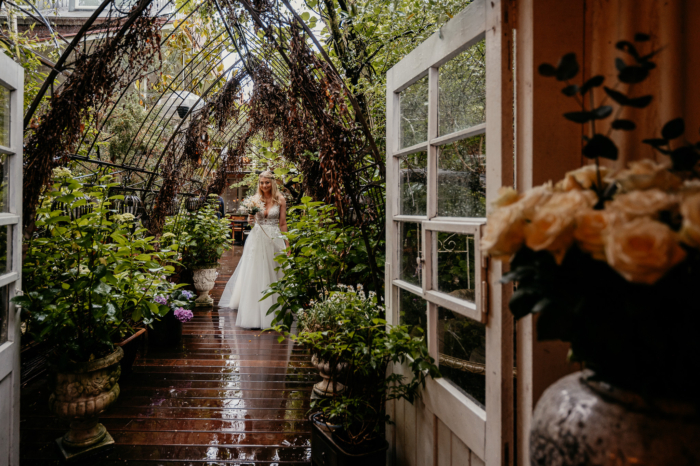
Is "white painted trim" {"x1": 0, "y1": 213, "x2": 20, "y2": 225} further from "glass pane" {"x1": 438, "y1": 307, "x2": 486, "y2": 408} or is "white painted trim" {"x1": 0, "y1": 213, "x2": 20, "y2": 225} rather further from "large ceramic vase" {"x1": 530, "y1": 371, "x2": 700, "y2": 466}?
"large ceramic vase" {"x1": 530, "y1": 371, "x2": 700, "y2": 466}

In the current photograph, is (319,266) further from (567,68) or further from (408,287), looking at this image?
(567,68)

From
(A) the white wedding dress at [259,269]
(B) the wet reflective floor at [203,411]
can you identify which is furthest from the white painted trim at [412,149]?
(A) the white wedding dress at [259,269]

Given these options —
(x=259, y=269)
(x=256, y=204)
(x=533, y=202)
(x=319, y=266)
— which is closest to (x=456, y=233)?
(x=533, y=202)

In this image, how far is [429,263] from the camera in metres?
1.61

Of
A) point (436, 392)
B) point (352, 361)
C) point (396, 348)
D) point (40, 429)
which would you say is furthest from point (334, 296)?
point (40, 429)

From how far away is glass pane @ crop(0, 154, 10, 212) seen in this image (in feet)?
6.07

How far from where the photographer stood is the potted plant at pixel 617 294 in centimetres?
60

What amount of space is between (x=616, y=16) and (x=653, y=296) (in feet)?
2.61

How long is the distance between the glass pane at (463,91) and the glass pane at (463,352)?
67 cm

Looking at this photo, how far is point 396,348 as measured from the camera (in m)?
1.70

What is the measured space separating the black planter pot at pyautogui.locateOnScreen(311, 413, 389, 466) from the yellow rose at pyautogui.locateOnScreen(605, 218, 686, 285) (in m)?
1.56

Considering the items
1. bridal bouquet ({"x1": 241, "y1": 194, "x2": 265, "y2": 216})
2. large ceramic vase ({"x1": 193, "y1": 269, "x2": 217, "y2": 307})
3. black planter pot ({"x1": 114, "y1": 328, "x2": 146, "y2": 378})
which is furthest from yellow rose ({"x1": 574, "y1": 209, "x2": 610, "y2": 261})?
large ceramic vase ({"x1": 193, "y1": 269, "x2": 217, "y2": 307})

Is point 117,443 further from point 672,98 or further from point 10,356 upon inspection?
point 672,98

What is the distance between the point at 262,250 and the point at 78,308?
2.95 m
